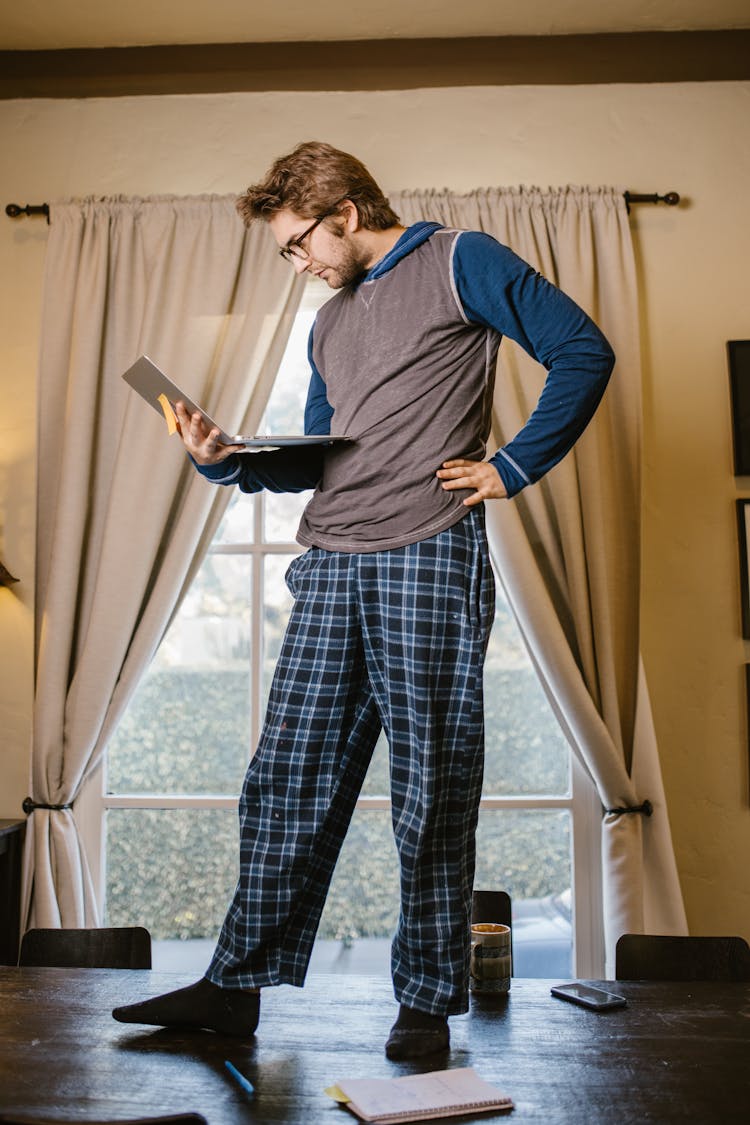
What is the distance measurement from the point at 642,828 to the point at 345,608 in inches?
56.5

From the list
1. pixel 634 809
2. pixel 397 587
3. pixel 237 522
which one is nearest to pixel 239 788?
pixel 237 522

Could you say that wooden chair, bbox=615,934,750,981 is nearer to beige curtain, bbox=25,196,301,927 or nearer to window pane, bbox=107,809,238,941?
window pane, bbox=107,809,238,941

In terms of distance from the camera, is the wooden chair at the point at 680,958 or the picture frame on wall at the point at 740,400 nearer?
the wooden chair at the point at 680,958

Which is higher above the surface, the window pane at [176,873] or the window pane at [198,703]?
the window pane at [198,703]

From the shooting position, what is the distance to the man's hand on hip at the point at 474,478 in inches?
64.9

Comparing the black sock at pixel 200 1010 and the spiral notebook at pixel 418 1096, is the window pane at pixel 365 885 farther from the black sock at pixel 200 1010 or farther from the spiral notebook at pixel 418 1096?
the spiral notebook at pixel 418 1096

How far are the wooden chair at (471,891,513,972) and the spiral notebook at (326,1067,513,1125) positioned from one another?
0.70 m

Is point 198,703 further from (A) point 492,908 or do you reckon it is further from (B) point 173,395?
(B) point 173,395

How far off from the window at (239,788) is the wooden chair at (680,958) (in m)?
0.77

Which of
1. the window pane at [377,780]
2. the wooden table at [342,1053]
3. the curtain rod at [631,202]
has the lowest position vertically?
the wooden table at [342,1053]

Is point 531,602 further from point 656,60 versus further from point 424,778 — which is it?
point 656,60

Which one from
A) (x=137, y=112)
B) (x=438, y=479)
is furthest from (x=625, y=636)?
(x=137, y=112)

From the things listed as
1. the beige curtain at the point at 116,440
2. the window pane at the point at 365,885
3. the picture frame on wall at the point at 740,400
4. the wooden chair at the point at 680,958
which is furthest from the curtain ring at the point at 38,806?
the picture frame on wall at the point at 740,400

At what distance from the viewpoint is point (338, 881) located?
2867mm
